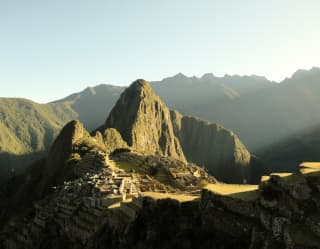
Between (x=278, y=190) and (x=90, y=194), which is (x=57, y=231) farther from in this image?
(x=278, y=190)

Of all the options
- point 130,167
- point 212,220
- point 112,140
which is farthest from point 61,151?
point 212,220

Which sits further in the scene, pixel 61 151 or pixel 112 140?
pixel 112 140

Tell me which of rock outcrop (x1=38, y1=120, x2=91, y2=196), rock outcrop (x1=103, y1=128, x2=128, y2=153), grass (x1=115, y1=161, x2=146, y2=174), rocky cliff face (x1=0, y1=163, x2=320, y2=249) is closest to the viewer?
rocky cliff face (x1=0, y1=163, x2=320, y2=249)

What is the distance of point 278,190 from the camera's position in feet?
60.0

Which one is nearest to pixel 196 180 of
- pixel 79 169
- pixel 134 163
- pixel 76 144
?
pixel 134 163

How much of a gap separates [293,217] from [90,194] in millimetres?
28430

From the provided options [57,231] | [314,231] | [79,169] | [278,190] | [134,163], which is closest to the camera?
[314,231]

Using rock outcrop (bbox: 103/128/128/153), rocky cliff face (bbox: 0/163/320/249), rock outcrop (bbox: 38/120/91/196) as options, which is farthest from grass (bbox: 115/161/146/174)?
rock outcrop (bbox: 103/128/128/153)

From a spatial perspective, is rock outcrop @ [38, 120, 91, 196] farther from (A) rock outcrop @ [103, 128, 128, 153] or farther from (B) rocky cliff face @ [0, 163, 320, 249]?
(B) rocky cliff face @ [0, 163, 320, 249]

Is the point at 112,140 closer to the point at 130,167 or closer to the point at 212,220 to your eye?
the point at 130,167

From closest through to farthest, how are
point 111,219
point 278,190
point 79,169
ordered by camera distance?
1. point 278,190
2. point 111,219
3. point 79,169

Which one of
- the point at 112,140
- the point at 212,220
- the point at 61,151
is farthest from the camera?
A: the point at 112,140

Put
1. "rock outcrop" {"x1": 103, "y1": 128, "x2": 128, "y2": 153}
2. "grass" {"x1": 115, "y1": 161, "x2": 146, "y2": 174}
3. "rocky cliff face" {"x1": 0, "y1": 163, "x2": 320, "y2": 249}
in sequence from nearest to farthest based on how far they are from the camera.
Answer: "rocky cliff face" {"x1": 0, "y1": 163, "x2": 320, "y2": 249} → "grass" {"x1": 115, "y1": 161, "x2": 146, "y2": 174} → "rock outcrop" {"x1": 103, "y1": 128, "x2": 128, "y2": 153}

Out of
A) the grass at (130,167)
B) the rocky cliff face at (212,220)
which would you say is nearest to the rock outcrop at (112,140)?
the grass at (130,167)
